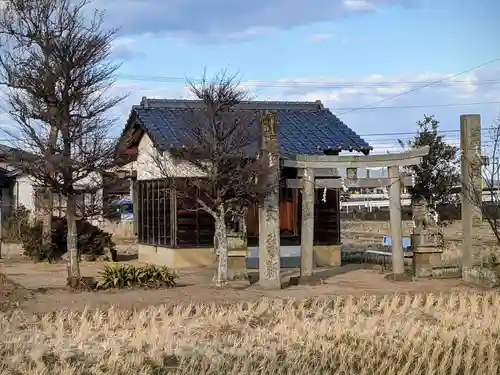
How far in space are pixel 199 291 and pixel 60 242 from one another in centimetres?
1042

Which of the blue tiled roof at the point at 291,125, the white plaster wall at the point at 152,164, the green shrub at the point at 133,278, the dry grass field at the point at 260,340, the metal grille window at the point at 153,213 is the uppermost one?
the blue tiled roof at the point at 291,125

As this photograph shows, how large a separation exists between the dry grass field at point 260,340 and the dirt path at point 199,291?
124 cm

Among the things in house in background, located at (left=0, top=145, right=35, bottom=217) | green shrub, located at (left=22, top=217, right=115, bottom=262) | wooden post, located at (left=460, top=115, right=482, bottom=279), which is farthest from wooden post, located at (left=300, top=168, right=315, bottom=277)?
house in background, located at (left=0, top=145, right=35, bottom=217)

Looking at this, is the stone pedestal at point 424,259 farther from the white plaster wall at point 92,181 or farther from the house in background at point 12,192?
the house in background at point 12,192

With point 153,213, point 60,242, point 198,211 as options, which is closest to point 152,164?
point 153,213

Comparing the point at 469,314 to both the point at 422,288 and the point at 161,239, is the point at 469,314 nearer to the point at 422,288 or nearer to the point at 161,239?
the point at 422,288

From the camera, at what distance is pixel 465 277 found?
54.0 feet

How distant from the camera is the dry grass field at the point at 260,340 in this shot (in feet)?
27.0

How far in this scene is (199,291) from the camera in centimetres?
1484

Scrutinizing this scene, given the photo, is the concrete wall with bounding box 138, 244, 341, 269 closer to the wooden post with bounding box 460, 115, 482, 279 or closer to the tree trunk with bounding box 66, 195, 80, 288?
the wooden post with bounding box 460, 115, 482, 279

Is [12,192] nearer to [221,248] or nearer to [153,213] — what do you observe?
[153,213]

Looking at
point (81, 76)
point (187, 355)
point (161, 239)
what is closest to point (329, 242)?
point (161, 239)

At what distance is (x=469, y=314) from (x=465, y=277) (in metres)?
5.10

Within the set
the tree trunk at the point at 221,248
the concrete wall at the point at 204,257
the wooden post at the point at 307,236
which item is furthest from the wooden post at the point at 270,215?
the concrete wall at the point at 204,257
